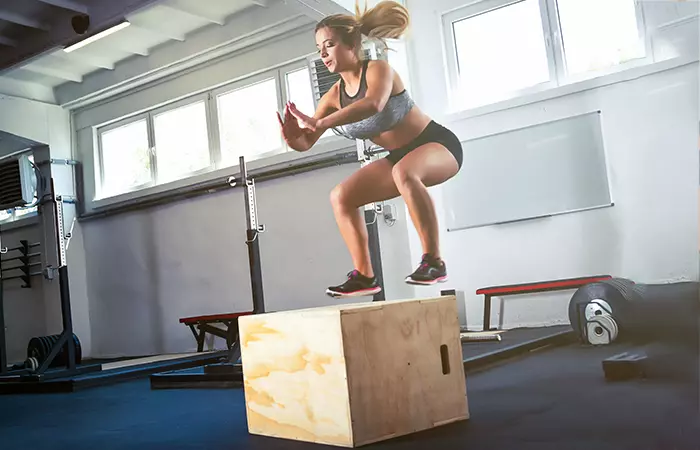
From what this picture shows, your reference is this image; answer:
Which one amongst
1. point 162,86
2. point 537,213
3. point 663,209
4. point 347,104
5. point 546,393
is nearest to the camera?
point 546,393

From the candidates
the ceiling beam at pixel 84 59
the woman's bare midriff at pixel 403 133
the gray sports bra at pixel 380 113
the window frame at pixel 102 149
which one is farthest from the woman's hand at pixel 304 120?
the ceiling beam at pixel 84 59

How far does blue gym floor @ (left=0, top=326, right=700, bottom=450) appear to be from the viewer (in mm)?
1916

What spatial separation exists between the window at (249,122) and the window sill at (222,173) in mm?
97

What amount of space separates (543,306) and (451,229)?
0.82 meters

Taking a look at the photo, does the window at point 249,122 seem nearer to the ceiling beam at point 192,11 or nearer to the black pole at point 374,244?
the ceiling beam at point 192,11

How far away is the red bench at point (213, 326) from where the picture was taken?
557 centimetres

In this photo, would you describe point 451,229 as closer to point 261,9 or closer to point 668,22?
point 668,22

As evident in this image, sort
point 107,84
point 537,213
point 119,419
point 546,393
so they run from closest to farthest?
point 546,393 < point 119,419 < point 537,213 < point 107,84

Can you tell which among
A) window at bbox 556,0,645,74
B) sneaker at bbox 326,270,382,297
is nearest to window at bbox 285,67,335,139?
sneaker at bbox 326,270,382,297

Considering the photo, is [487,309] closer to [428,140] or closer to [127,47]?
[428,140]

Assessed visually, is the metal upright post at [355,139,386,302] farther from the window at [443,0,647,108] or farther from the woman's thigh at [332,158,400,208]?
the window at [443,0,647,108]

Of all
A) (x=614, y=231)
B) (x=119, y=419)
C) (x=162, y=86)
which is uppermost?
(x=162, y=86)

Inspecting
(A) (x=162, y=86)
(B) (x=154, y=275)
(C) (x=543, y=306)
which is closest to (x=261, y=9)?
(A) (x=162, y=86)

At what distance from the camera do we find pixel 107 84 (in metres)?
6.80
